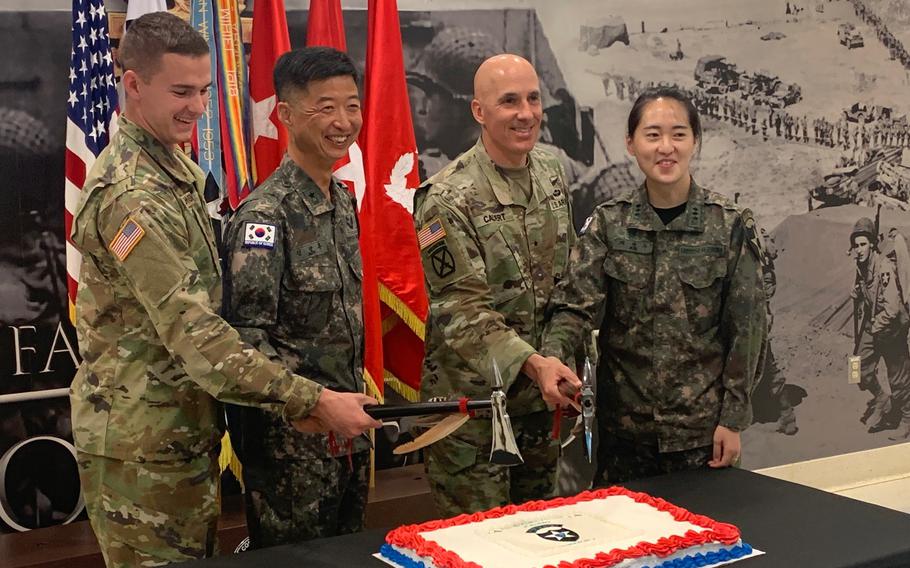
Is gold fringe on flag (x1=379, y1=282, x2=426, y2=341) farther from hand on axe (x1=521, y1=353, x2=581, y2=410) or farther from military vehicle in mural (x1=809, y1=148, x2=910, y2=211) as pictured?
military vehicle in mural (x1=809, y1=148, x2=910, y2=211)

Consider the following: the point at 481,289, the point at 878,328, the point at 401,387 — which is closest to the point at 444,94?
the point at 401,387

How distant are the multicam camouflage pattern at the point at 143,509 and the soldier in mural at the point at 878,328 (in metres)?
4.21

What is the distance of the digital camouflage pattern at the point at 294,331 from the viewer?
7.64ft

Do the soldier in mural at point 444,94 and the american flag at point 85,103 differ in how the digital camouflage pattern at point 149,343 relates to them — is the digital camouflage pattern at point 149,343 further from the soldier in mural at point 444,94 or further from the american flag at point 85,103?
the soldier in mural at point 444,94

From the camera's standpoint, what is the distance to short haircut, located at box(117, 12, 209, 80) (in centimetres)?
220

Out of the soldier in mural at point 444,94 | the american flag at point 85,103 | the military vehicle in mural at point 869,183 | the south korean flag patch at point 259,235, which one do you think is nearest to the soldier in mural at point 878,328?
the military vehicle in mural at point 869,183

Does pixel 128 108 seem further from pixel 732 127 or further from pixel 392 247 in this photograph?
pixel 732 127

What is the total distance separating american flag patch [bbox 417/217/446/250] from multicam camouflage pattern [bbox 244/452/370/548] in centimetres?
66

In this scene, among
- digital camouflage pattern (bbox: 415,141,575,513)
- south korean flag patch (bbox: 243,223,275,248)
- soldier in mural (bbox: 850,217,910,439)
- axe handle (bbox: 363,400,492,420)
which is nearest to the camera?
axe handle (bbox: 363,400,492,420)

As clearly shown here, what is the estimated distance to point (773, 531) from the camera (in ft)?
6.63

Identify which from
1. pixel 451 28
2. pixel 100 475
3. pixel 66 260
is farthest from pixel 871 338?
pixel 100 475

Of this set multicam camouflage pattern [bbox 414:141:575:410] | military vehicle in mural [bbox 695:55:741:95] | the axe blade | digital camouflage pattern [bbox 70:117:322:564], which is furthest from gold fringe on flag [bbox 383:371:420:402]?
military vehicle in mural [bbox 695:55:741:95]

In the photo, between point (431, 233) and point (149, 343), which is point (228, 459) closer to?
point (431, 233)

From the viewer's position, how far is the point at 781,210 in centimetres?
518
